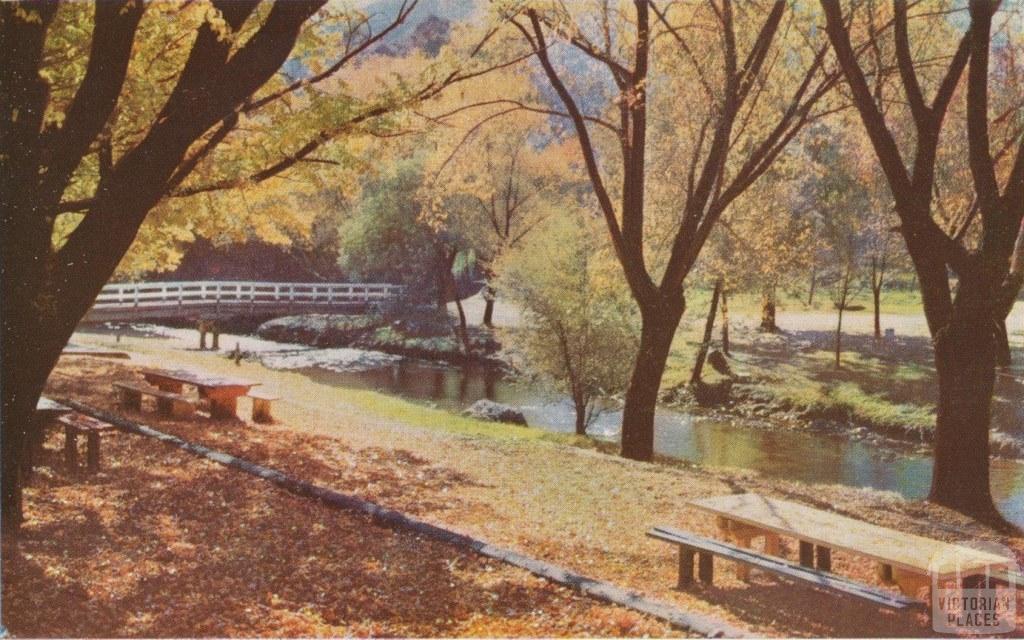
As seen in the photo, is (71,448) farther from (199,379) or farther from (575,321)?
(575,321)

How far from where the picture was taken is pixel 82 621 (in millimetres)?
4934

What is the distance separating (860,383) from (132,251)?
17.7 meters

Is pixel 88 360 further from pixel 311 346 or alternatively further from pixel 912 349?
pixel 912 349

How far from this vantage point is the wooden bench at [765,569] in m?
4.85

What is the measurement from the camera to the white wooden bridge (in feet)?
96.0

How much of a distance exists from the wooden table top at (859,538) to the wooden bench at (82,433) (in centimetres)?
525

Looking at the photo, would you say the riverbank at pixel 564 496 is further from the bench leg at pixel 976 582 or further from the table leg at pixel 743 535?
the bench leg at pixel 976 582

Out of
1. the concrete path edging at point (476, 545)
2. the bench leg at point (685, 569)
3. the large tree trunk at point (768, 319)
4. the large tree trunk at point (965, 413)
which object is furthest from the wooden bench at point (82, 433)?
the large tree trunk at point (768, 319)

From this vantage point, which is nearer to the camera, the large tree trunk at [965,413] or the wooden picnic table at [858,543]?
the wooden picnic table at [858,543]

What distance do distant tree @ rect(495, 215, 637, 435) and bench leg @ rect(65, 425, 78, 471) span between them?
39.7ft

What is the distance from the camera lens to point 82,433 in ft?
25.6

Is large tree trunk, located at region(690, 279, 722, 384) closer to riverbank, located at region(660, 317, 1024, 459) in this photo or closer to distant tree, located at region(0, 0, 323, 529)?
riverbank, located at region(660, 317, 1024, 459)

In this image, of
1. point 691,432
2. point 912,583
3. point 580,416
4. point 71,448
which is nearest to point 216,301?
point 580,416

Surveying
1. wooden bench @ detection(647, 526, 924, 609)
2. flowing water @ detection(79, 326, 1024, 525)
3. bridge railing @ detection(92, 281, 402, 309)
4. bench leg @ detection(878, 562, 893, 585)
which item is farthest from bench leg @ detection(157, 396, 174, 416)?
bridge railing @ detection(92, 281, 402, 309)
